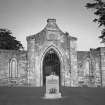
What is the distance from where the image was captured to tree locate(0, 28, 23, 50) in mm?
48169

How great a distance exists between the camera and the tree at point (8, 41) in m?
48.2

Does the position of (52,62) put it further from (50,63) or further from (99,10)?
(99,10)

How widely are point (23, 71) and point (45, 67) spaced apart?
261 cm

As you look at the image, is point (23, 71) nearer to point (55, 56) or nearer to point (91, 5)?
point (55, 56)

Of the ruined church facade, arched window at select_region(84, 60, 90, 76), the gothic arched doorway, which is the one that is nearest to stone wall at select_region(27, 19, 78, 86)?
the ruined church facade

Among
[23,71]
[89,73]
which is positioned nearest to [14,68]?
[23,71]

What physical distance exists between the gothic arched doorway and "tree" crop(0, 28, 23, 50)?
26439mm

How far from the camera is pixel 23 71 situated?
22188 mm

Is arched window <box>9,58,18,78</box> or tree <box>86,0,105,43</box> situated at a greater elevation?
tree <box>86,0,105,43</box>

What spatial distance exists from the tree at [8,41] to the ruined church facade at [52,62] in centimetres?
2603

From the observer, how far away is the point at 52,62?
23.4 metres

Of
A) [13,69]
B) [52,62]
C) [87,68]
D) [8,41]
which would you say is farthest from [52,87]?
[8,41]

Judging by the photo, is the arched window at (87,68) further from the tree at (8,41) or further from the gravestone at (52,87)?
the tree at (8,41)

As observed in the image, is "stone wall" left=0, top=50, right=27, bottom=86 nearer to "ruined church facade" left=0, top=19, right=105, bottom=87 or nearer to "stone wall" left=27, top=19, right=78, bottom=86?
"ruined church facade" left=0, top=19, right=105, bottom=87
